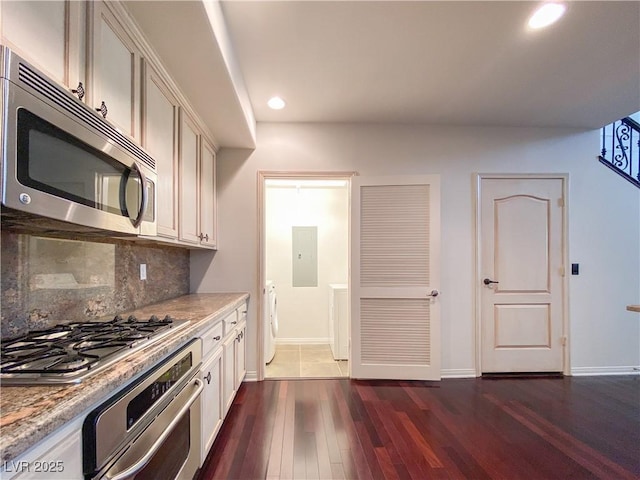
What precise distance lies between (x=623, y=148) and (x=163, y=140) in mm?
4606

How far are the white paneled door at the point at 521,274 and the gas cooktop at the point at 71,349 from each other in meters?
3.09

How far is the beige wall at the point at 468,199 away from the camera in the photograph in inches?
127

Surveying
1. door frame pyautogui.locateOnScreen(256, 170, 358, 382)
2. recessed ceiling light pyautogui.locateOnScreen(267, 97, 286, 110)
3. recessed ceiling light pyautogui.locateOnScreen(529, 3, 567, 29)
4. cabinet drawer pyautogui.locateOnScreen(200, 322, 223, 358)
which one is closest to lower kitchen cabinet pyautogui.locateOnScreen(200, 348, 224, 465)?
cabinet drawer pyautogui.locateOnScreen(200, 322, 223, 358)

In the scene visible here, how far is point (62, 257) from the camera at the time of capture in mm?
1439

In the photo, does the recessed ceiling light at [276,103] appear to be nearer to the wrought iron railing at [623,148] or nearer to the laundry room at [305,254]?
the laundry room at [305,254]

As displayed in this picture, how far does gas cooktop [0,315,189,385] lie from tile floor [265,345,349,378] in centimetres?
217

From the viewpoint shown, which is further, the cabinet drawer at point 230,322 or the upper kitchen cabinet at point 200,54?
the cabinet drawer at point 230,322

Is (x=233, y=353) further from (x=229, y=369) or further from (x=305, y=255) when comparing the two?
(x=305, y=255)

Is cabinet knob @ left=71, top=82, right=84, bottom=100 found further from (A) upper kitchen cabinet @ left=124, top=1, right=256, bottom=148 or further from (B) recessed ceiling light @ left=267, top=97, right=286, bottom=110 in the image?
(B) recessed ceiling light @ left=267, top=97, right=286, bottom=110

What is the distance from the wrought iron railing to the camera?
11.2 ft

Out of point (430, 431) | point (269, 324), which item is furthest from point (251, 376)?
point (430, 431)

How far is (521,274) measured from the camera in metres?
3.34

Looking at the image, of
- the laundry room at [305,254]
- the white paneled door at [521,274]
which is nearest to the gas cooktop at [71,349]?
the white paneled door at [521,274]

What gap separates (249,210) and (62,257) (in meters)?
1.87
